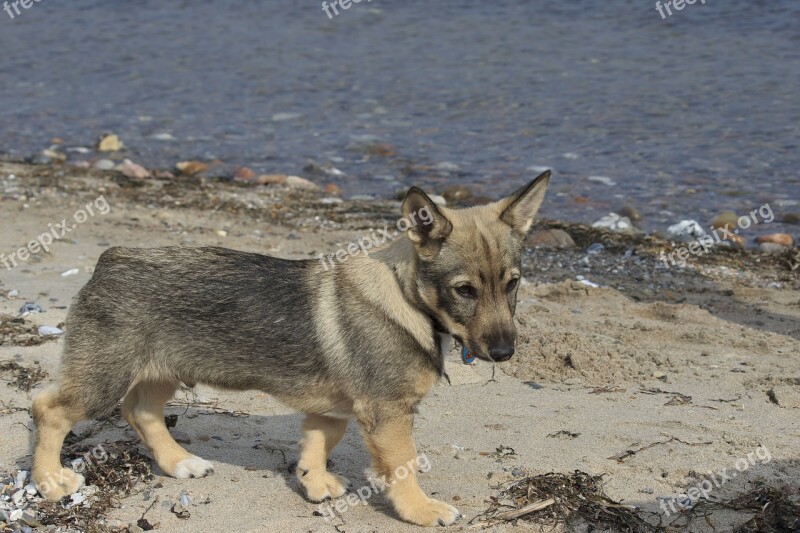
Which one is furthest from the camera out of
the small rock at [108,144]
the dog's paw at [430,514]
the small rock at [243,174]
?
the small rock at [108,144]

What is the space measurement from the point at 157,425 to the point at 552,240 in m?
5.36

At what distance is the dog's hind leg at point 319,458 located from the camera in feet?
16.5

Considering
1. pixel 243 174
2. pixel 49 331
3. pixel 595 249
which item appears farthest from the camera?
pixel 243 174

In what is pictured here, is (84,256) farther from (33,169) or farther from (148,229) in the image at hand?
(33,169)

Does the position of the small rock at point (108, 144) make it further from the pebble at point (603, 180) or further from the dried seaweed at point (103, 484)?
the dried seaweed at point (103, 484)

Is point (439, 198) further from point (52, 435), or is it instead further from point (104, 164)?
point (52, 435)

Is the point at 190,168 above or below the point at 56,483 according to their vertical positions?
below

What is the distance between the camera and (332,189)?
1202 cm

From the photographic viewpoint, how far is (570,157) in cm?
1282

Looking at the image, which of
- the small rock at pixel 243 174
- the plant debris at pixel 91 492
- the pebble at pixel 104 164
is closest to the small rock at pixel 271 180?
the small rock at pixel 243 174

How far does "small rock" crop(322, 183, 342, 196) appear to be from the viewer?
1191cm

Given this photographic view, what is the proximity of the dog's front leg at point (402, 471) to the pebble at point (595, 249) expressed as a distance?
5164mm

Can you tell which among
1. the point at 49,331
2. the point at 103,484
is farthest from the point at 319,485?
the point at 49,331

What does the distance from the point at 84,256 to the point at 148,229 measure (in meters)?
1.20
